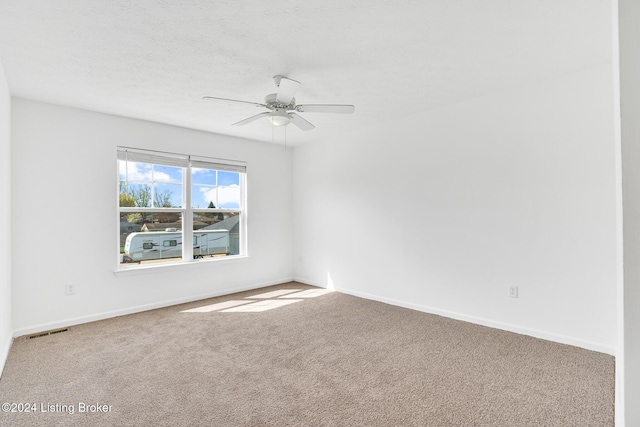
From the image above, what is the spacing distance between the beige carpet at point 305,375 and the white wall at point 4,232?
194mm

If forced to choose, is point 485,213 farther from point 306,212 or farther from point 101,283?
point 101,283

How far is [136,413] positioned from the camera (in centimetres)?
195

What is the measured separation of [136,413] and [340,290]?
10.8 feet

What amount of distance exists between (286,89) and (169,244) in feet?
9.63

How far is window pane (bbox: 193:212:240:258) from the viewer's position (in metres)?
4.70

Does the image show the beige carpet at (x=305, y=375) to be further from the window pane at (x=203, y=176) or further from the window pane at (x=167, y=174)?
the window pane at (x=203, y=176)

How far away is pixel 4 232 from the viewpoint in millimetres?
2760

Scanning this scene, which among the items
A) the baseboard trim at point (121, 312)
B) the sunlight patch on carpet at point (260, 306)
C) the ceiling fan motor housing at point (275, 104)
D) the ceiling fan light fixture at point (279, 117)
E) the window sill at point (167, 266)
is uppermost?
the ceiling fan motor housing at point (275, 104)

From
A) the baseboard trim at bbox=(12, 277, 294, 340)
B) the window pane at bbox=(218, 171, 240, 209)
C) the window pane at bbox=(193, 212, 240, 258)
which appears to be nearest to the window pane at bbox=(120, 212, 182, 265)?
the window pane at bbox=(193, 212, 240, 258)

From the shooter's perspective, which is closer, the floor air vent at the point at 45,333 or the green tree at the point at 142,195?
the floor air vent at the point at 45,333

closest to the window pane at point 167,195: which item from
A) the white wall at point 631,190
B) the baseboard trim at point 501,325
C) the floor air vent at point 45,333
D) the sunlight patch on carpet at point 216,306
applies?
the sunlight patch on carpet at point 216,306

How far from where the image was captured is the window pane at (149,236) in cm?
404

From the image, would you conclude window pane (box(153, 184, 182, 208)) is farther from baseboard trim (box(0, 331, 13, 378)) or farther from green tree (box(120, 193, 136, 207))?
baseboard trim (box(0, 331, 13, 378))

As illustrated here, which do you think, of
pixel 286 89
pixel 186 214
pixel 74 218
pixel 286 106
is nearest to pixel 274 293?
pixel 186 214
